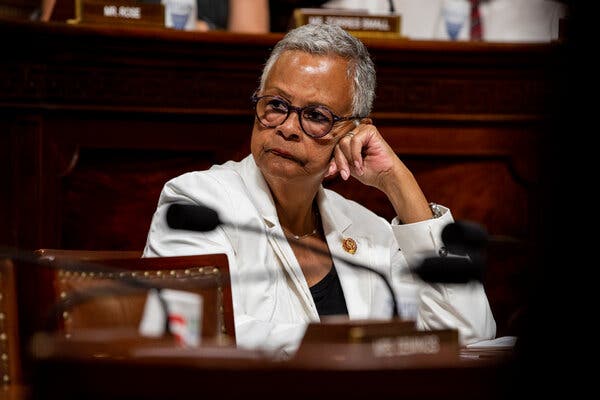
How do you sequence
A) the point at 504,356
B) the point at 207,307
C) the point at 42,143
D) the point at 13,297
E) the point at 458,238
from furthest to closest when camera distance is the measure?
the point at 42,143 → the point at 207,307 → the point at 13,297 → the point at 458,238 → the point at 504,356

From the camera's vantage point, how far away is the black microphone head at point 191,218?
1.27 metres

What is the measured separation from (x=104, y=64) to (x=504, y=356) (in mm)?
2319

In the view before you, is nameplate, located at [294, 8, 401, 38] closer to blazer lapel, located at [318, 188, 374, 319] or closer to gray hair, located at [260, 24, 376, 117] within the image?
gray hair, located at [260, 24, 376, 117]

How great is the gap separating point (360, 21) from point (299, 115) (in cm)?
99

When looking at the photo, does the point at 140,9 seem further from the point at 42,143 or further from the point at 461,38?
the point at 461,38

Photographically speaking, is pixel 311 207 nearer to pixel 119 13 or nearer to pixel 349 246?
pixel 349 246

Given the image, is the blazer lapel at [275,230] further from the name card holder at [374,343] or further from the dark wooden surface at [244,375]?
the dark wooden surface at [244,375]

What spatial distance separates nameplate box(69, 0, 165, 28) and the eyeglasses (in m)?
0.92

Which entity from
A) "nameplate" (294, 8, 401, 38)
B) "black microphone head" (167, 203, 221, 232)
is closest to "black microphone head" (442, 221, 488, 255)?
"black microphone head" (167, 203, 221, 232)

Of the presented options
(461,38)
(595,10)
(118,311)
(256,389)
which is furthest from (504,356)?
(461,38)

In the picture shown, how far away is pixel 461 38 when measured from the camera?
3.48 meters

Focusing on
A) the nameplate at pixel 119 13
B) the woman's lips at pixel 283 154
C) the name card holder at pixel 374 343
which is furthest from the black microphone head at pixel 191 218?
the nameplate at pixel 119 13

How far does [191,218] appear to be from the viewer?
127 cm

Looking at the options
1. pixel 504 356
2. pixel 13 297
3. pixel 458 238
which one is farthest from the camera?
pixel 13 297
